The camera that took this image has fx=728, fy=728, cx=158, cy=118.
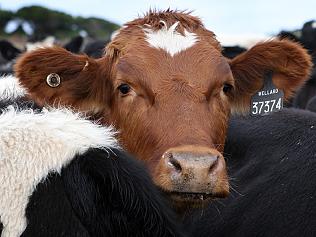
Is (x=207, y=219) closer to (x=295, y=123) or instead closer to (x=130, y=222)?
(x=295, y=123)

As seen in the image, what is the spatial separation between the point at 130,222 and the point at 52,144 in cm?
41

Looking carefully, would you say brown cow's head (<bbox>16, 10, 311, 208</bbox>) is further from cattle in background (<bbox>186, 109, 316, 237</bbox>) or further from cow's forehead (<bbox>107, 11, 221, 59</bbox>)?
cattle in background (<bbox>186, 109, 316, 237</bbox>)

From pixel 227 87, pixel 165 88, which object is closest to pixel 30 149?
pixel 165 88

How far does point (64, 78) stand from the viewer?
14.6 ft

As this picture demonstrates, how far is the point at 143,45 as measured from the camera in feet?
14.0

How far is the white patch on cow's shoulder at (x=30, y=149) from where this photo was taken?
2.52 metres

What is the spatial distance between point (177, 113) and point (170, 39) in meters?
0.57

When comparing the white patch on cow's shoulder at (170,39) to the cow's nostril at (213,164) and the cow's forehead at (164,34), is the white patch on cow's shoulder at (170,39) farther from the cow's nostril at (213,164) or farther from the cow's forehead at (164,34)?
the cow's nostril at (213,164)

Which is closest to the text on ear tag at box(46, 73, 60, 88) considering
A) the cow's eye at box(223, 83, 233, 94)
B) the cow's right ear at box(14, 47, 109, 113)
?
the cow's right ear at box(14, 47, 109, 113)

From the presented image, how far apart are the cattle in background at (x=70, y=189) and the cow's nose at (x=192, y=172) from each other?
0.83 m

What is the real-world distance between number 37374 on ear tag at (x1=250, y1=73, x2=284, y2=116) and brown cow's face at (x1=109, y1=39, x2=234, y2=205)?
0.47 m

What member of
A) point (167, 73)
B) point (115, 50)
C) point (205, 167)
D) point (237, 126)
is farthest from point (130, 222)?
point (237, 126)

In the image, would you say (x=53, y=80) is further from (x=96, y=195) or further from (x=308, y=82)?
(x=308, y=82)

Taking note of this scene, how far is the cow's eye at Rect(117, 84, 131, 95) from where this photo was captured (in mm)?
4207
